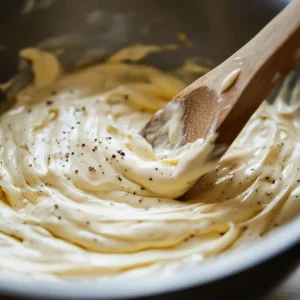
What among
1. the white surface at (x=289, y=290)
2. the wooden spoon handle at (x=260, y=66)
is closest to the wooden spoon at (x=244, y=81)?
the wooden spoon handle at (x=260, y=66)

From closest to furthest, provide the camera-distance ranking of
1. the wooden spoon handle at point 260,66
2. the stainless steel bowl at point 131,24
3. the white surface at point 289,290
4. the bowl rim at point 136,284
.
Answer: the bowl rim at point 136,284 < the white surface at point 289,290 < the wooden spoon handle at point 260,66 < the stainless steel bowl at point 131,24

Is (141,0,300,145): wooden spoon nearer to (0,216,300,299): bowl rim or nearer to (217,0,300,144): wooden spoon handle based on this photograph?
(217,0,300,144): wooden spoon handle

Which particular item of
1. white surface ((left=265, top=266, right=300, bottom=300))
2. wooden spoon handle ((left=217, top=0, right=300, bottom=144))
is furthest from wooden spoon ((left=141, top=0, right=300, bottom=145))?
white surface ((left=265, top=266, right=300, bottom=300))

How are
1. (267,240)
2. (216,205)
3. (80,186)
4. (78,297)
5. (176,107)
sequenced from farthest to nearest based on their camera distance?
(176,107)
(80,186)
(216,205)
(267,240)
(78,297)

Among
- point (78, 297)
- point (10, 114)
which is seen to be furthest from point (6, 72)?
point (78, 297)

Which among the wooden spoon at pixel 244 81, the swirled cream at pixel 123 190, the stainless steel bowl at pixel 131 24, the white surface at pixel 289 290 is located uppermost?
the stainless steel bowl at pixel 131 24

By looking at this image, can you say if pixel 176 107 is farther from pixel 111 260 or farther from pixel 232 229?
pixel 111 260

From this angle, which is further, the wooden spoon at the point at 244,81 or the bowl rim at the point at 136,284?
the wooden spoon at the point at 244,81

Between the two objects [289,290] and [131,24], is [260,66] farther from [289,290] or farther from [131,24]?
[131,24]

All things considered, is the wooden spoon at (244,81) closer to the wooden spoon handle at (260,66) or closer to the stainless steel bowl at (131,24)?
the wooden spoon handle at (260,66)
